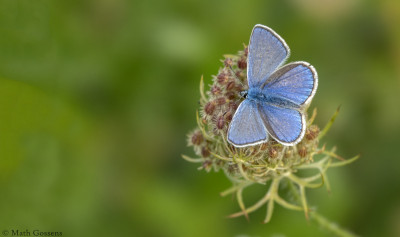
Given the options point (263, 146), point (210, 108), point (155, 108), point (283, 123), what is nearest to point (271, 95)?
point (283, 123)

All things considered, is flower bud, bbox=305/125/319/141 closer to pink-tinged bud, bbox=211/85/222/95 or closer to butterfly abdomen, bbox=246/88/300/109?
butterfly abdomen, bbox=246/88/300/109

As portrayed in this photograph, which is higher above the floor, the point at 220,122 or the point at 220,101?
the point at 220,101

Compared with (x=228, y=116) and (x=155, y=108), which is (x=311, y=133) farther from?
(x=155, y=108)

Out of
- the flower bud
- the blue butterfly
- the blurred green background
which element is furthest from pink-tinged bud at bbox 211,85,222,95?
the blurred green background

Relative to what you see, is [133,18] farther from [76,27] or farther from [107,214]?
[107,214]

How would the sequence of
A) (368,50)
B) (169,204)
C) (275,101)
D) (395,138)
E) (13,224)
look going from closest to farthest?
(275,101)
(13,224)
(169,204)
(395,138)
(368,50)

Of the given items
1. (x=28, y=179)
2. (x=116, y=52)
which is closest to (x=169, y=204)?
(x=28, y=179)
